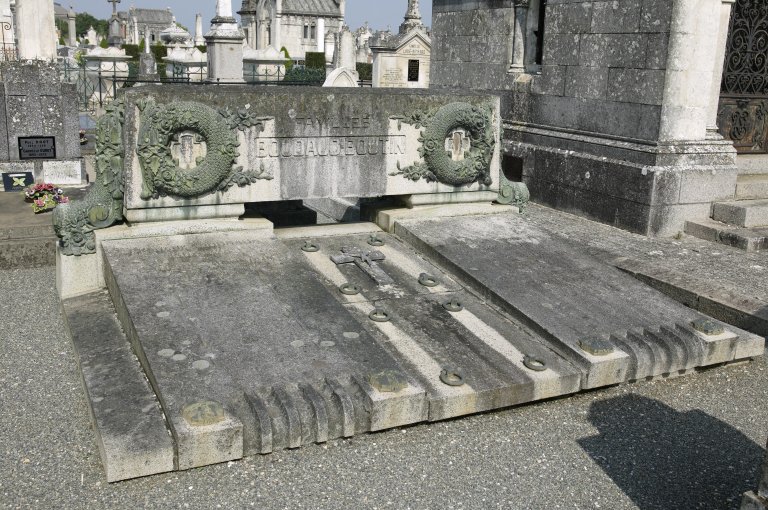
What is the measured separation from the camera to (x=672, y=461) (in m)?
4.22

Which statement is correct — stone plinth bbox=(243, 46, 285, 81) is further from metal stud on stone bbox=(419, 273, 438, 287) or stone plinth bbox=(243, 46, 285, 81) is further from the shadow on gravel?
the shadow on gravel

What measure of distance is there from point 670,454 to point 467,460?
1.16 metres

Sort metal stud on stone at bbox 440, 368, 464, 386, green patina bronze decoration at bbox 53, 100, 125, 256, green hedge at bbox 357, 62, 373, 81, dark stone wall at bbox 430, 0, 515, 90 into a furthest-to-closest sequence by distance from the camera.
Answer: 1. green hedge at bbox 357, 62, 373, 81
2. dark stone wall at bbox 430, 0, 515, 90
3. green patina bronze decoration at bbox 53, 100, 125, 256
4. metal stud on stone at bbox 440, 368, 464, 386

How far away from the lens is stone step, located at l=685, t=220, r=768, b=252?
7.80 metres

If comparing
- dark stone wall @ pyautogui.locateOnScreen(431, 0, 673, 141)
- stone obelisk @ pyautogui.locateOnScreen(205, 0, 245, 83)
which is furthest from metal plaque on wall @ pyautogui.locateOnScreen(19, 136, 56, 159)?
stone obelisk @ pyautogui.locateOnScreen(205, 0, 245, 83)

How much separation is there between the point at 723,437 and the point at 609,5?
19.1ft

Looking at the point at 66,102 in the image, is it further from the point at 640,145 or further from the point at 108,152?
the point at 640,145

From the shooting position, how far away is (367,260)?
637 centimetres

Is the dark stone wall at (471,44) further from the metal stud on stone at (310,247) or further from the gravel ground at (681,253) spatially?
the metal stud on stone at (310,247)

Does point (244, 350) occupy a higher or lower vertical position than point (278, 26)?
lower

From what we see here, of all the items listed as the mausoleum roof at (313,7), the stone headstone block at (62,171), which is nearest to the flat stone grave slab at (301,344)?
the stone headstone block at (62,171)

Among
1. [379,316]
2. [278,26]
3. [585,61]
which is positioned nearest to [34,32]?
[585,61]

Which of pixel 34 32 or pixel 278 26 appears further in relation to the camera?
pixel 278 26

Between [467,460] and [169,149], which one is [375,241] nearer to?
[169,149]
